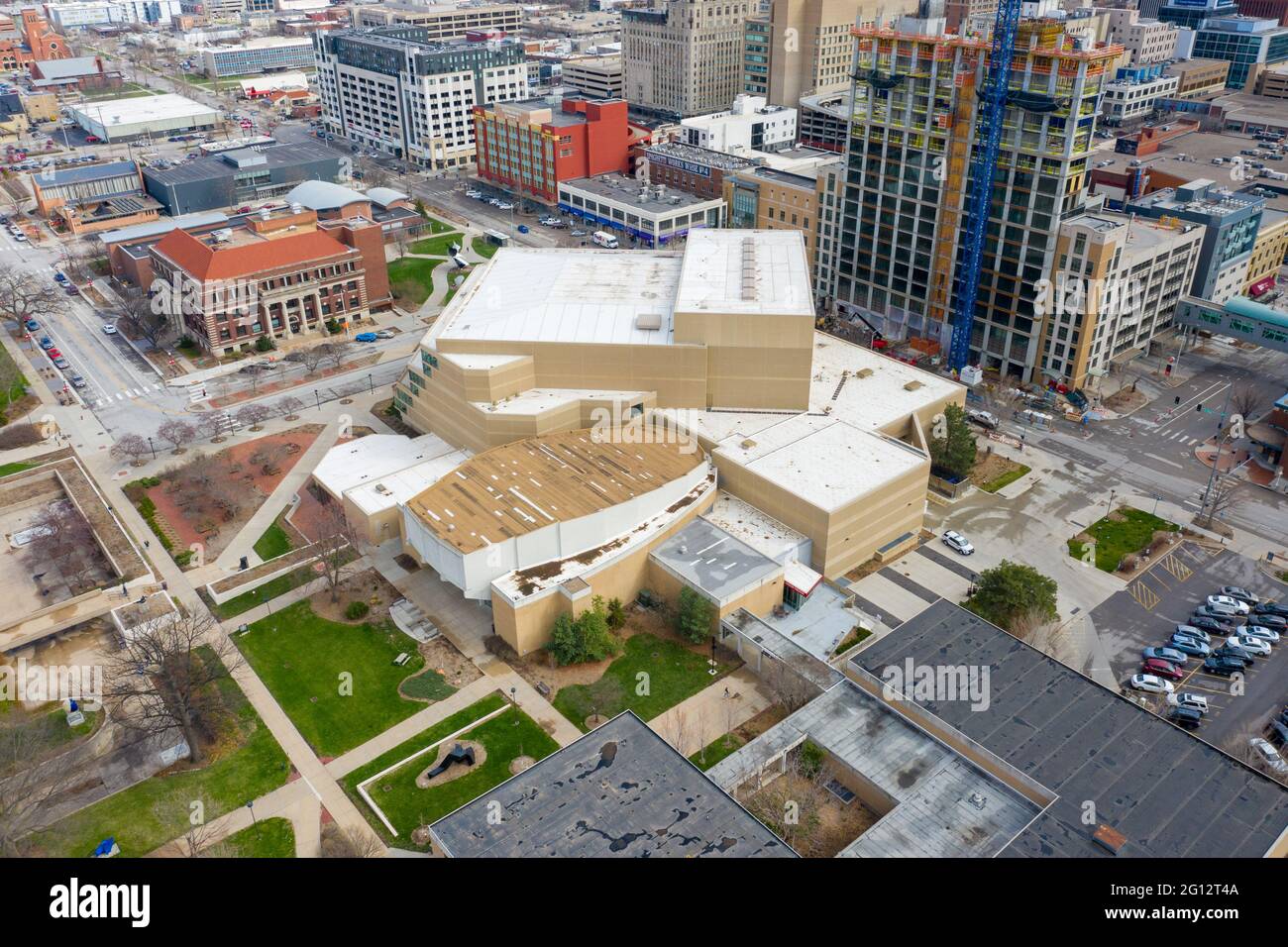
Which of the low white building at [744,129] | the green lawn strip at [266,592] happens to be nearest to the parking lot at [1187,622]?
the green lawn strip at [266,592]

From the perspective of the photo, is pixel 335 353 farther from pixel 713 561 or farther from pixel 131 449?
pixel 713 561

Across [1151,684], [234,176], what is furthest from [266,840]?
[234,176]

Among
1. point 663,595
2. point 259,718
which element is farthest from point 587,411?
point 259,718

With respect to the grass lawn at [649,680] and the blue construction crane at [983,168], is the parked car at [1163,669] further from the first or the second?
the blue construction crane at [983,168]

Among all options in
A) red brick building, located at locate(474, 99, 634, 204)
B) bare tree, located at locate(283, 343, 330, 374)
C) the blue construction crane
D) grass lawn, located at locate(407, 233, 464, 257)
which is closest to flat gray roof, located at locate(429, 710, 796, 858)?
bare tree, located at locate(283, 343, 330, 374)

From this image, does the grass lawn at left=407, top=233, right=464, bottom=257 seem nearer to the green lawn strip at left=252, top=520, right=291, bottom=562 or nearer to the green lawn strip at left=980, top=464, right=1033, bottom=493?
the green lawn strip at left=252, top=520, right=291, bottom=562

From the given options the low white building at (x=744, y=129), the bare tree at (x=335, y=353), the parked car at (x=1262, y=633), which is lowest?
the parked car at (x=1262, y=633)
